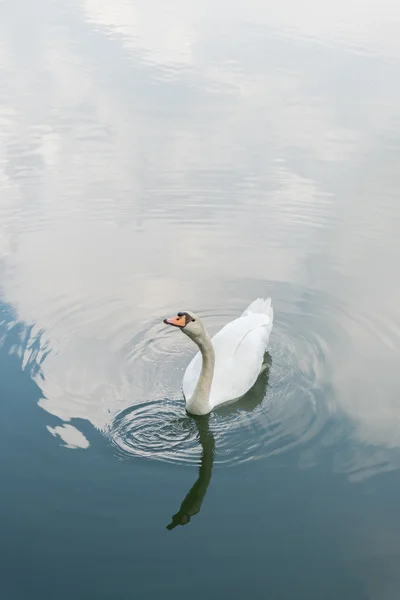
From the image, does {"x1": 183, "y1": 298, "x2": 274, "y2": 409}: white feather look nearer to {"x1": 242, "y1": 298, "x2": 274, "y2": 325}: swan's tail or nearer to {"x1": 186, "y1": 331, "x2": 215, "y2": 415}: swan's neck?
{"x1": 242, "y1": 298, "x2": 274, "y2": 325}: swan's tail

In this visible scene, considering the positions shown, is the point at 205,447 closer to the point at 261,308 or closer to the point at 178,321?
the point at 178,321

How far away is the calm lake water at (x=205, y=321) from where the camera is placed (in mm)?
7688

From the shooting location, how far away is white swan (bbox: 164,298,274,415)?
9539 mm

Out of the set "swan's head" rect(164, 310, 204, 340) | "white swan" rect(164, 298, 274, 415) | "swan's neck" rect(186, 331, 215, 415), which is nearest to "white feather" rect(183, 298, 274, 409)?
"white swan" rect(164, 298, 274, 415)

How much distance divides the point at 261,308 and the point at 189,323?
2264 mm

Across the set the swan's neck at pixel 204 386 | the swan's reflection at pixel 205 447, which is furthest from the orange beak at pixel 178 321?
the swan's reflection at pixel 205 447

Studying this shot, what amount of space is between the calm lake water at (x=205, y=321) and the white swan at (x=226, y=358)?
0.22m

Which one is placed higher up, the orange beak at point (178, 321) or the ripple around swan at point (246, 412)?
the orange beak at point (178, 321)

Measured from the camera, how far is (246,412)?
9711 mm

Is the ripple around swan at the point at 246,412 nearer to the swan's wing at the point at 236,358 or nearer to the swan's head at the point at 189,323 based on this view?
the swan's wing at the point at 236,358

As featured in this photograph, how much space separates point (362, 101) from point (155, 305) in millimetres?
11374

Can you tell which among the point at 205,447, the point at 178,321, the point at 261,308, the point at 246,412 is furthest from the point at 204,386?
the point at 261,308

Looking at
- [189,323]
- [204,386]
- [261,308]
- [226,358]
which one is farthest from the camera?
[261,308]

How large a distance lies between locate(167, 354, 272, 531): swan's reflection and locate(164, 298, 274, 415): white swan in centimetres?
8
